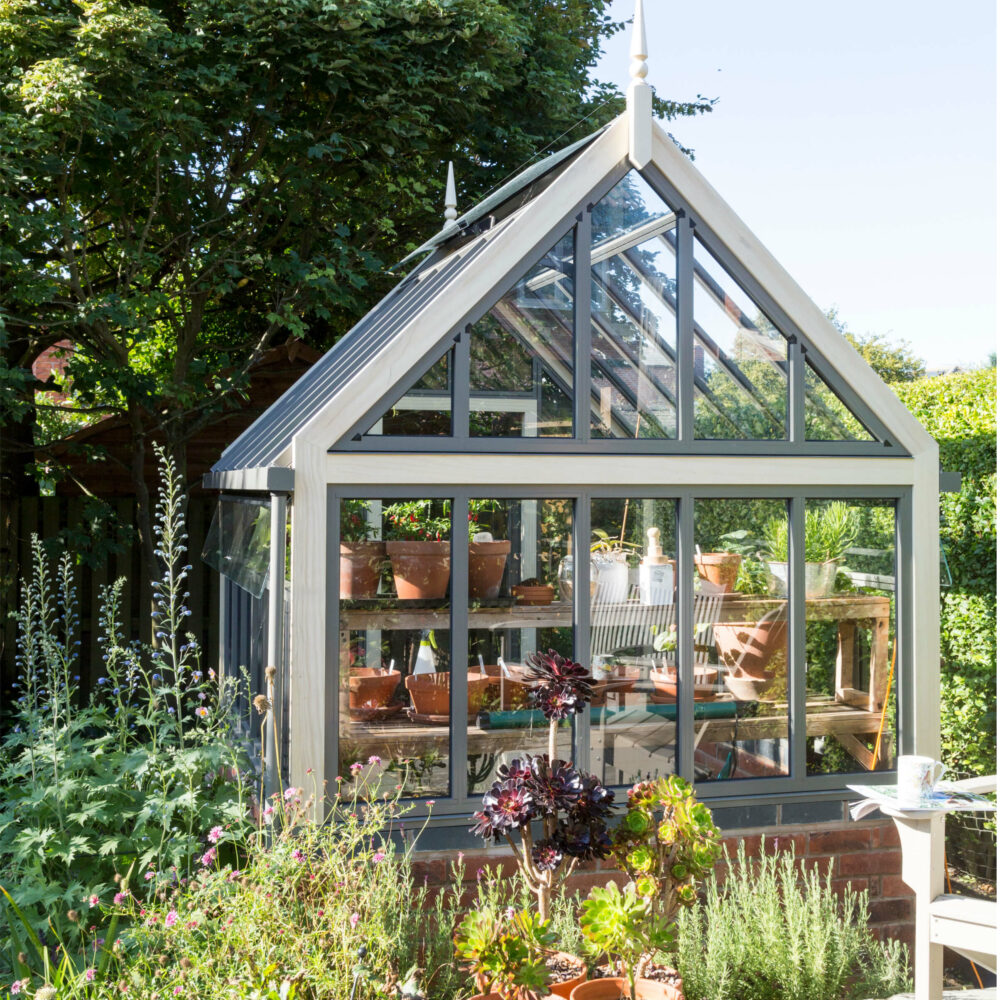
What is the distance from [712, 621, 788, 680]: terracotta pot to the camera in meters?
5.24

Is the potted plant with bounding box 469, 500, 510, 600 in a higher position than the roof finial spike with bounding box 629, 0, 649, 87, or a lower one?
lower

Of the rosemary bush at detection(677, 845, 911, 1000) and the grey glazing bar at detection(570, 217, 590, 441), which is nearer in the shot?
the rosemary bush at detection(677, 845, 911, 1000)

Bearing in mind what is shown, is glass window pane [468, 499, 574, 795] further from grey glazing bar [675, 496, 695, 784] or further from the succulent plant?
the succulent plant

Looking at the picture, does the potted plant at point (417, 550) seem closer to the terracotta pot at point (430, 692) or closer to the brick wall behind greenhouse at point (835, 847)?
the terracotta pot at point (430, 692)

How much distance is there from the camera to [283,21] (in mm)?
8453

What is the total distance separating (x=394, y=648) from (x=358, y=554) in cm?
47

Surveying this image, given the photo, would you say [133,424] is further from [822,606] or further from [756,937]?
[756,937]

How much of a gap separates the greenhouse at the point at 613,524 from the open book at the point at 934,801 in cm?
160

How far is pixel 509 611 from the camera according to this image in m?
4.97

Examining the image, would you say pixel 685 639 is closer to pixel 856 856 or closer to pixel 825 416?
pixel 825 416

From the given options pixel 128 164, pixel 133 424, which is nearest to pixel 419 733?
pixel 133 424

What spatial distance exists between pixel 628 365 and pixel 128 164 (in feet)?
17.7

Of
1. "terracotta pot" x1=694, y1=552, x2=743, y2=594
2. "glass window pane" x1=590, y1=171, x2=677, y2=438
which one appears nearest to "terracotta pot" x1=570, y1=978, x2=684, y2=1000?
"terracotta pot" x1=694, y1=552, x2=743, y2=594

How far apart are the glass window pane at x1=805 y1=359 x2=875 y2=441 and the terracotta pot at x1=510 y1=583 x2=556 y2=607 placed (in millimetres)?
1549
